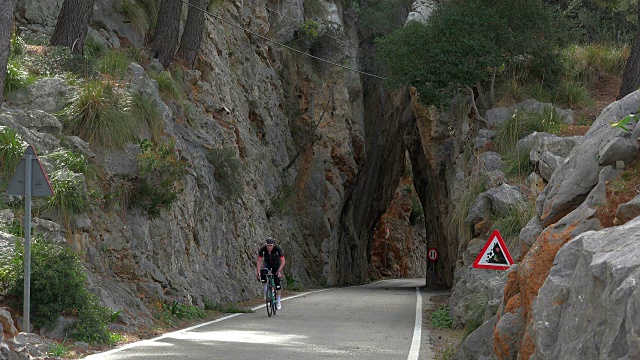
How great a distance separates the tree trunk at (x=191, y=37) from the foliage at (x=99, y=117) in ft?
26.6

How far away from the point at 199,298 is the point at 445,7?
14687 millimetres

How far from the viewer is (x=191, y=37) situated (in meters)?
26.7

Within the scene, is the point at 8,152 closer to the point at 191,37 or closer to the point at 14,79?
the point at 14,79

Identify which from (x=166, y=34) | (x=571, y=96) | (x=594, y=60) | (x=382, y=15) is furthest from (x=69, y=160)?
(x=382, y=15)

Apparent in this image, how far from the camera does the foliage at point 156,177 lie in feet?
59.3

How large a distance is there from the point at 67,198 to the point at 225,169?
949 cm

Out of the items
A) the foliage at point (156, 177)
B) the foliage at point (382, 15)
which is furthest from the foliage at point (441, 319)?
the foliage at point (382, 15)

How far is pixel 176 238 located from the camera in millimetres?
19422

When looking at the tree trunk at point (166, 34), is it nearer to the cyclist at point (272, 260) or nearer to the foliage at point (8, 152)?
the cyclist at point (272, 260)

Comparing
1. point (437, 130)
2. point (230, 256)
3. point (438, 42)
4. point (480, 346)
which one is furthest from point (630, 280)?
point (437, 130)

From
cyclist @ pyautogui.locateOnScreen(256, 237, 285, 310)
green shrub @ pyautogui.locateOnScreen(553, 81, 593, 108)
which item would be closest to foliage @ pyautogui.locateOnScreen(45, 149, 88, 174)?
cyclist @ pyautogui.locateOnScreen(256, 237, 285, 310)

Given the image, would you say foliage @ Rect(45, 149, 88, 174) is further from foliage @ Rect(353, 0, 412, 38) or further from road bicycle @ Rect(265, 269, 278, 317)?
foliage @ Rect(353, 0, 412, 38)

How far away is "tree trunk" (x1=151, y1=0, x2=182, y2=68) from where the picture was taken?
25203mm

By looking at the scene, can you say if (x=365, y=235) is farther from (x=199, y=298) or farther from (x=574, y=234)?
(x=574, y=234)
